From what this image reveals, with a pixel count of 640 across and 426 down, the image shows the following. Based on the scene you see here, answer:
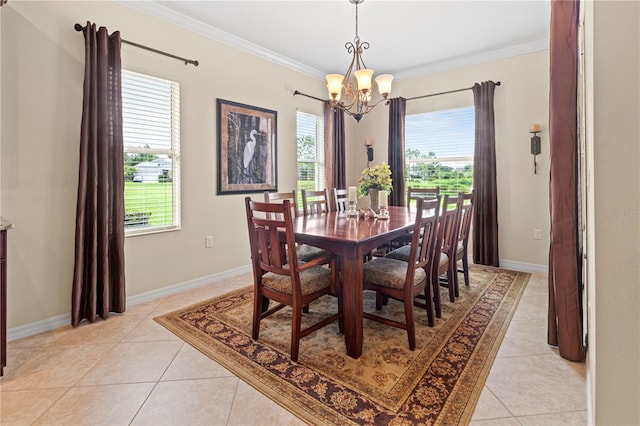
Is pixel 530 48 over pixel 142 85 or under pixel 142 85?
over

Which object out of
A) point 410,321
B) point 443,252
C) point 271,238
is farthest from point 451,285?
point 271,238

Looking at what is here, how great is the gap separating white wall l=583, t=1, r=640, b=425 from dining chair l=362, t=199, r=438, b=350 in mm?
1002

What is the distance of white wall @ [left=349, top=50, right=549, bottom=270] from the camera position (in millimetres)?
3795

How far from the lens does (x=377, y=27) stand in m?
3.39

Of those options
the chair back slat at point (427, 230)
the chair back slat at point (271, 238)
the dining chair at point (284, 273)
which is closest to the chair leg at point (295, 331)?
the dining chair at point (284, 273)

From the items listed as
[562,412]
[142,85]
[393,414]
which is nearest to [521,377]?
[562,412]

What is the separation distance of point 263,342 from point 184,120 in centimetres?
231

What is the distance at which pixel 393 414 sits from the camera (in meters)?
1.53

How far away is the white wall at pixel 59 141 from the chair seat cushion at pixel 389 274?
205cm

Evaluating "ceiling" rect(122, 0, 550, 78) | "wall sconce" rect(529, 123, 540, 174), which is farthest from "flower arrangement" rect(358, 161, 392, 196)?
"wall sconce" rect(529, 123, 540, 174)

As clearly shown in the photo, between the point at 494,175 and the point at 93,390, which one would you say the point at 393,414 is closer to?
the point at 93,390

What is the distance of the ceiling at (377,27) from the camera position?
297 centimetres

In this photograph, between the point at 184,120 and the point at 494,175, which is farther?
the point at 494,175

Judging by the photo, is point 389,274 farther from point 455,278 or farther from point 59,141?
point 59,141
